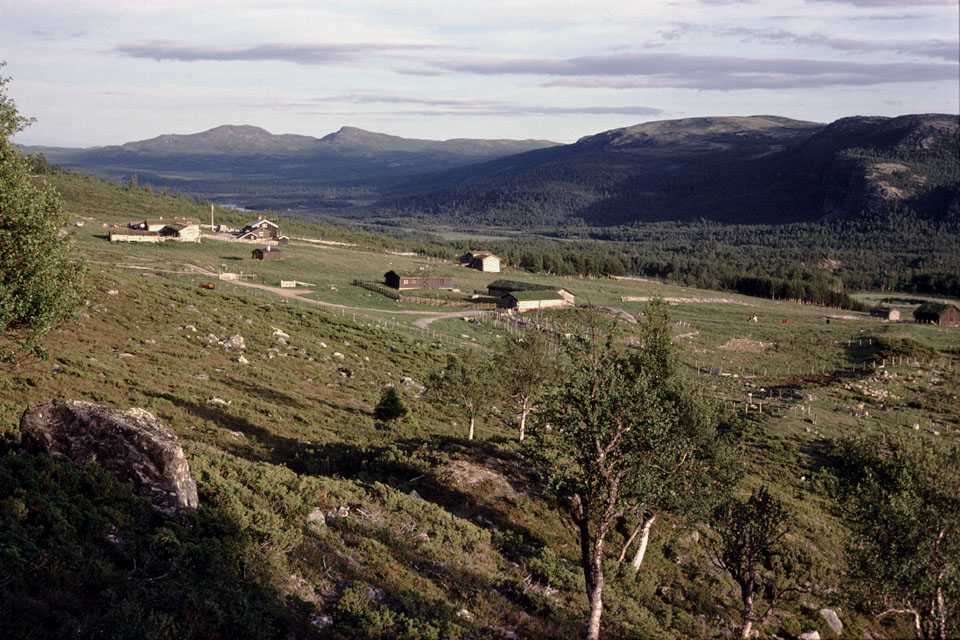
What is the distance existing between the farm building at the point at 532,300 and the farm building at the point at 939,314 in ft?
268

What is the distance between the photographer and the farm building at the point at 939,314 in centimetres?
13062

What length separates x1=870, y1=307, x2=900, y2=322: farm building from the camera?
136m

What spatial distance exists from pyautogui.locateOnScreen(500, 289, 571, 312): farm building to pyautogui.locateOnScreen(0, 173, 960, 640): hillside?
113 feet

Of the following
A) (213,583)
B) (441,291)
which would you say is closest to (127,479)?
(213,583)

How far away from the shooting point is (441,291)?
356ft

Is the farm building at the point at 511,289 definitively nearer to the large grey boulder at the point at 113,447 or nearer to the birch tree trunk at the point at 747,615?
the birch tree trunk at the point at 747,615

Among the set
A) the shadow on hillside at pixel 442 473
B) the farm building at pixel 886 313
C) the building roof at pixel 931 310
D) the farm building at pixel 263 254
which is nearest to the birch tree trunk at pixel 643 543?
the shadow on hillside at pixel 442 473

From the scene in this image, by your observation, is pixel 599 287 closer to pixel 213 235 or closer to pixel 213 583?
pixel 213 235

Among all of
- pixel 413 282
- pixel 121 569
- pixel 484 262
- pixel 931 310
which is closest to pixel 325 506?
pixel 121 569

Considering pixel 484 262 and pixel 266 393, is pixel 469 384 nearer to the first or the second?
pixel 266 393

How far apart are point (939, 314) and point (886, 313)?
12.0m

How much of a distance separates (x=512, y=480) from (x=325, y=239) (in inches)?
6559

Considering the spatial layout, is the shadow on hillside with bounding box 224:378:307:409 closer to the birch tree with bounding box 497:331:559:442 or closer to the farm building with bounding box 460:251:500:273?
the birch tree with bounding box 497:331:559:442

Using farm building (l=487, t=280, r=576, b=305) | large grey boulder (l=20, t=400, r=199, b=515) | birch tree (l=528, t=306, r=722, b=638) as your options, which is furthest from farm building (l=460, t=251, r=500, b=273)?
large grey boulder (l=20, t=400, r=199, b=515)
